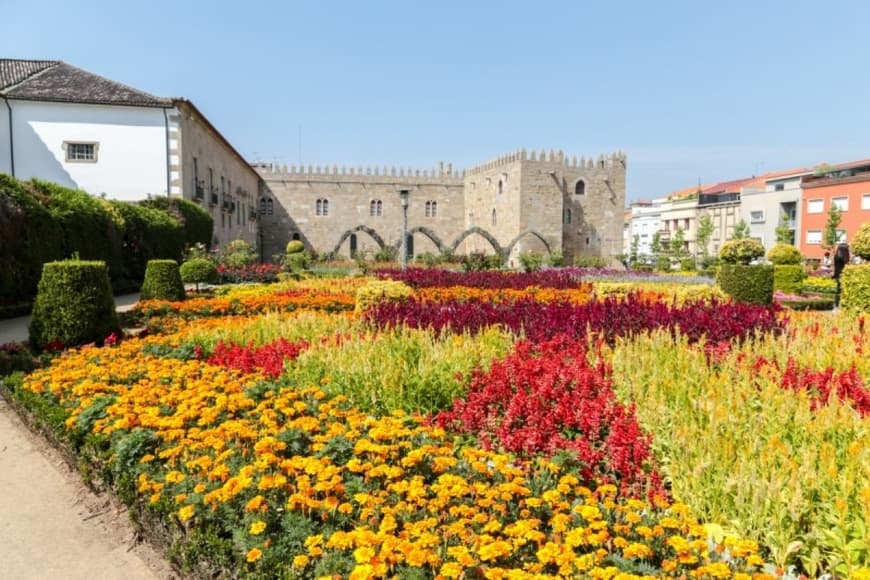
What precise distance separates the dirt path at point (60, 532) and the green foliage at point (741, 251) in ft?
46.1

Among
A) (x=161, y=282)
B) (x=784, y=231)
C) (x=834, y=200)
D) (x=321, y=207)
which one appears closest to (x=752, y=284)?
(x=161, y=282)

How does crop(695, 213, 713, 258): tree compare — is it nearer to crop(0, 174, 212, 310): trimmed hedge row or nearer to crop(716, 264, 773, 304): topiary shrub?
crop(716, 264, 773, 304): topiary shrub

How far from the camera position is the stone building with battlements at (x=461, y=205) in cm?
3556

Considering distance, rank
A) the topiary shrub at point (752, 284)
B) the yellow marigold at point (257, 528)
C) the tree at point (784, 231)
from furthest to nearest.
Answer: the tree at point (784, 231) → the topiary shrub at point (752, 284) → the yellow marigold at point (257, 528)

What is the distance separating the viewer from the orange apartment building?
38562 millimetres

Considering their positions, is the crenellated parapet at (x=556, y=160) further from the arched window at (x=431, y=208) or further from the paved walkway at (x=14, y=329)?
the paved walkway at (x=14, y=329)

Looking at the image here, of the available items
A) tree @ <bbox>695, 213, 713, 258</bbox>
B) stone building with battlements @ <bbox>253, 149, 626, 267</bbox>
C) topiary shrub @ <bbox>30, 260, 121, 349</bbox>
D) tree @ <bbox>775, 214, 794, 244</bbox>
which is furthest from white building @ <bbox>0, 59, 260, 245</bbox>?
tree @ <bbox>695, 213, 713, 258</bbox>

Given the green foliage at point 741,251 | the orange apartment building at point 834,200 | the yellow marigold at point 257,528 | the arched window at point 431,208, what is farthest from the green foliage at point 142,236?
the orange apartment building at point 834,200

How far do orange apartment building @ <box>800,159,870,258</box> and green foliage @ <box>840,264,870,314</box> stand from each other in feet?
114

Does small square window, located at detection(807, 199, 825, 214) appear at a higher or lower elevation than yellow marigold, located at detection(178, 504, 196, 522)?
higher

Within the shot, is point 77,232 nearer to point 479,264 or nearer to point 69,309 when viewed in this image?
point 69,309

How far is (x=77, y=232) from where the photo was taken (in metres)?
13.3

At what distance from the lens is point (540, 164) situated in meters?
35.5

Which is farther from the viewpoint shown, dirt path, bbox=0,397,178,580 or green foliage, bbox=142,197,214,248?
green foliage, bbox=142,197,214,248
